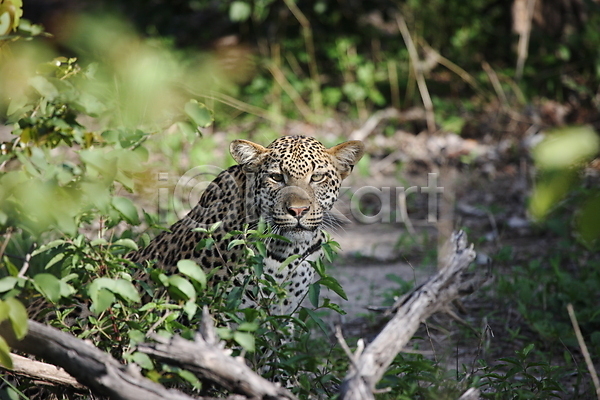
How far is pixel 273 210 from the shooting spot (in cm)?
450

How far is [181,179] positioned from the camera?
849 centimetres

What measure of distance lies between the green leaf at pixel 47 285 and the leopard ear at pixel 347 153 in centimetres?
241

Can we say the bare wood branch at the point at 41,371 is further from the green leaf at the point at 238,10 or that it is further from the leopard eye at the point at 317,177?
the green leaf at the point at 238,10

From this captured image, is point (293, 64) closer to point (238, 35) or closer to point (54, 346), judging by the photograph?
point (238, 35)

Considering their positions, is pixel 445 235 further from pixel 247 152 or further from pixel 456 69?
pixel 456 69

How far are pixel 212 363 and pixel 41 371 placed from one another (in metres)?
1.10

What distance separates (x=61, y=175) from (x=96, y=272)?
795 millimetres

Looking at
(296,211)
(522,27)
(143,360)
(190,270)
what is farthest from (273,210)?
(522,27)

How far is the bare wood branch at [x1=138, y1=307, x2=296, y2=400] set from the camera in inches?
106

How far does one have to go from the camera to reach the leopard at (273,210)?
4320mm

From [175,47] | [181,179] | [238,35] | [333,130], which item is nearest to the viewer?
[181,179]

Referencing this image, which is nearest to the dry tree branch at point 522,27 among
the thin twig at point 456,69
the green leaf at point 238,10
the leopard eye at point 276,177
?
the thin twig at point 456,69

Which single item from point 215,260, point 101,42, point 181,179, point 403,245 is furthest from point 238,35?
point 215,260

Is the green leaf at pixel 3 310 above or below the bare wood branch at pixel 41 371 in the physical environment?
above
